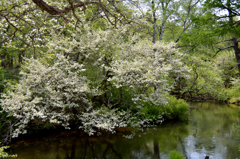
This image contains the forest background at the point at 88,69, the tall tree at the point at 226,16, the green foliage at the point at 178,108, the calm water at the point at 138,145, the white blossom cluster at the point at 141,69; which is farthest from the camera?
the green foliage at the point at 178,108

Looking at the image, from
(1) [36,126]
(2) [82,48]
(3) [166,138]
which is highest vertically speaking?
(2) [82,48]

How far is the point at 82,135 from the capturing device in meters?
9.92

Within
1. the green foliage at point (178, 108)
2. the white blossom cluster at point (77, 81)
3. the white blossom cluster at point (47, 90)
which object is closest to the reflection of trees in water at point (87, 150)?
the white blossom cluster at point (77, 81)

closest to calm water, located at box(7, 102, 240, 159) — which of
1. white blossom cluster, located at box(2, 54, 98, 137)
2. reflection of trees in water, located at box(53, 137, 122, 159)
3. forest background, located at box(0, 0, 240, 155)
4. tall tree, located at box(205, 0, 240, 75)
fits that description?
reflection of trees in water, located at box(53, 137, 122, 159)

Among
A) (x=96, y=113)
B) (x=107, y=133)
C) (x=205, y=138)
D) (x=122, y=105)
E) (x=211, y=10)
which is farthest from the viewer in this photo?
(x=122, y=105)

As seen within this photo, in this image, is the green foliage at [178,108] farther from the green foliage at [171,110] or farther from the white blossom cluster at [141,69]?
the white blossom cluster at [141,69]

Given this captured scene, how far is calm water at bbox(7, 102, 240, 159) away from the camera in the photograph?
780 cm

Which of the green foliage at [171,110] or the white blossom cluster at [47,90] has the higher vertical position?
the white blossom cluster at [47,90]

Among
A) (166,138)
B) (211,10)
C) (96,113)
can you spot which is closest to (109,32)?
(96,113)

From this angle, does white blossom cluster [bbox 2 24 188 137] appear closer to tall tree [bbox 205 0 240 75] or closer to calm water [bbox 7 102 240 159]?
calm water [bbox 7 102 240 159]

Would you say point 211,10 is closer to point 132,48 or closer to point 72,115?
point 132,48

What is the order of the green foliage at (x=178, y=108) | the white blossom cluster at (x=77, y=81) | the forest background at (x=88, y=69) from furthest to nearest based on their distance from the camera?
1. the green foliage at (x=178, y=108)
2. the white blossom cluster at (x=77, y=81)
3. the forest background at (x=88, y=69)

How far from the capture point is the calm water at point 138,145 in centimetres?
780

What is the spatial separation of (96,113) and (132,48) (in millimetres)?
A: 4290
